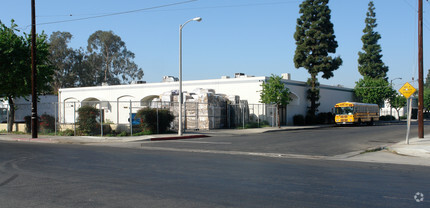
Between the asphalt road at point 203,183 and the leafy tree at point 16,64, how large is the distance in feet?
47.9

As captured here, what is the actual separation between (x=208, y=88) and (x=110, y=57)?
37606mm

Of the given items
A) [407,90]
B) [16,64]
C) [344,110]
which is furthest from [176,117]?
[344,110]

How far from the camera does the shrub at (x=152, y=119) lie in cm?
2547

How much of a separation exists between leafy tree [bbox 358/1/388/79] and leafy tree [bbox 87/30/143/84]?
4349 centimetres

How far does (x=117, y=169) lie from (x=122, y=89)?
40.4 metres

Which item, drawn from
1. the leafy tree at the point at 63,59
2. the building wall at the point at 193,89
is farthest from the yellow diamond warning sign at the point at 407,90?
the leafy tree at the point at 63,59

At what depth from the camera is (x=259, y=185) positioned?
8.32 metres

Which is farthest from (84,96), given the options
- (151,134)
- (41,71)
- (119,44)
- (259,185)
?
(259,185)

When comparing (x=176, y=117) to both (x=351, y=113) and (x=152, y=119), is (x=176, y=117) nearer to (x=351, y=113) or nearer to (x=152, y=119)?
(x=152, y=119)

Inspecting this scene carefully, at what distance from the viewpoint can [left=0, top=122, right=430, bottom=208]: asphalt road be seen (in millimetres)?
6773

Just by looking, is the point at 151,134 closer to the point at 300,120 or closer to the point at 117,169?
the point at 117,169

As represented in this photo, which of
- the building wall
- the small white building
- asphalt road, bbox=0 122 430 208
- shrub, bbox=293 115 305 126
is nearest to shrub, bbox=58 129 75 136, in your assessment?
the building wall

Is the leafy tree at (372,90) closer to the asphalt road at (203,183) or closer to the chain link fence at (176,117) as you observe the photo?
the chain link fence at (176,117)

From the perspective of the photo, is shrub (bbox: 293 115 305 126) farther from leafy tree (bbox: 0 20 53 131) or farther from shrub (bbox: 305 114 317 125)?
leafy tree (bbox: 0 20 53 131)
